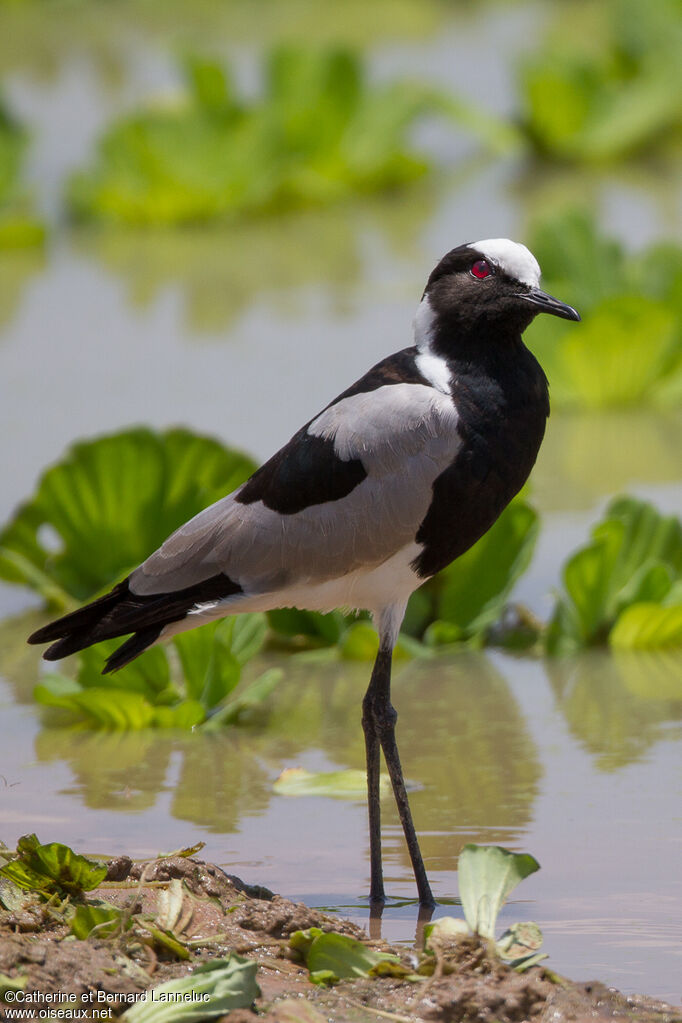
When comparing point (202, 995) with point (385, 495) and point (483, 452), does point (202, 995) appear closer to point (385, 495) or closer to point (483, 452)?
point (385, 495)

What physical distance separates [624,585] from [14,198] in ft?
19.8

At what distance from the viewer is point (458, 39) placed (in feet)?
47.5

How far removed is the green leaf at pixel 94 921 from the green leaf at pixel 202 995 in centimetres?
21

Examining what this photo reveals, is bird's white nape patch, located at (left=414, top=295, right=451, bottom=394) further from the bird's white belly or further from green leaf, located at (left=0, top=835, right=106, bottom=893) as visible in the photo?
green leaf, located at (left=0, top=835, right=106, bottom=893)

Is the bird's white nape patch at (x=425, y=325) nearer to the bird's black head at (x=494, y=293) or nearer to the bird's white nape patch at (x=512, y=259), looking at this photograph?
the bird's black head at (x=494, y=293)

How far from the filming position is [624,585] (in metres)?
5.25

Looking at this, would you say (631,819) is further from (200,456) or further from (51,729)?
(200,456)

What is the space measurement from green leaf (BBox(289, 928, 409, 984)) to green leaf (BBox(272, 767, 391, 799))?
3.71 ft

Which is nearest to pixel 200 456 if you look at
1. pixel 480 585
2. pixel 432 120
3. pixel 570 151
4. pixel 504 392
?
pixel 480 585

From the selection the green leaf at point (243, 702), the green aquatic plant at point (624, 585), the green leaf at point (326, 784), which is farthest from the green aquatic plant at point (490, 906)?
the green aquatic plant at point (624, 585)

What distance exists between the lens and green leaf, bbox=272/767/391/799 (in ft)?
14.2

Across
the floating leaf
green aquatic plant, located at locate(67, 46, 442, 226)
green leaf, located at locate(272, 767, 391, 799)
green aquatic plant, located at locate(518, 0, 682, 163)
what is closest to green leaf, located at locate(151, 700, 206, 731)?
green leaf, located at locate(272, 767, 391, 799)

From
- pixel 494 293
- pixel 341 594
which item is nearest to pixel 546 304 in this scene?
pixel 494 293

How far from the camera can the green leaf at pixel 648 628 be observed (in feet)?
16.6
